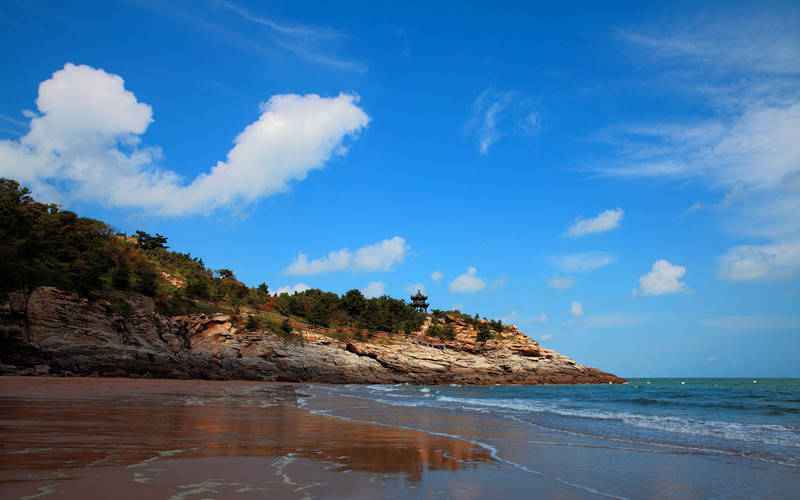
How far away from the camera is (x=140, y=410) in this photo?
12.4 meters

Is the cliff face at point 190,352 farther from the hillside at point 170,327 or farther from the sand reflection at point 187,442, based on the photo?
the sand reflection at point 187,442

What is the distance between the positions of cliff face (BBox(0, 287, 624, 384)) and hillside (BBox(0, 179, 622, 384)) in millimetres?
85

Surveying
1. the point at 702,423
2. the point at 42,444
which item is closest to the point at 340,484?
the point at 42,444

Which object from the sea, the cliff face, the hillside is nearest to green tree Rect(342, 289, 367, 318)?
the hillside

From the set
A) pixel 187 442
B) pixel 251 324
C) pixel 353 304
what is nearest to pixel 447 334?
pixel 353 304

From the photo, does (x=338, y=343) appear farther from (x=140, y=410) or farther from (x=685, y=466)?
(x=685, y=466)

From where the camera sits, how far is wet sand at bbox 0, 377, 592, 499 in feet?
14.8

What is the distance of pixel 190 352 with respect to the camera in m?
36.0

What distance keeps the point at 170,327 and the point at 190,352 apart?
276 cm

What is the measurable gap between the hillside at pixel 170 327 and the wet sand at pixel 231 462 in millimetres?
23567

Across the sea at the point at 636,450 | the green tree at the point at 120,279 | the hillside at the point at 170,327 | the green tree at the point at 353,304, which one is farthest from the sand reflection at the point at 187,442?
the green tree at the point at 353,304

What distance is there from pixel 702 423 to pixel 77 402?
69.7 feet

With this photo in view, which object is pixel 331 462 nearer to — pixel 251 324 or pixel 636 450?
pixel 636 450

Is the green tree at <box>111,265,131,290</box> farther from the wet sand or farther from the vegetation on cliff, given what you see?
the wet sand
